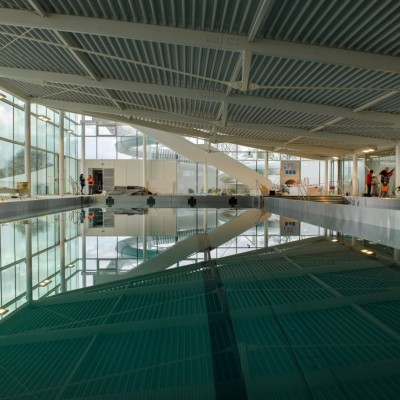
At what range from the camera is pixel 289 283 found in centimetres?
381

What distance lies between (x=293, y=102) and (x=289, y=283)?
11533 mm

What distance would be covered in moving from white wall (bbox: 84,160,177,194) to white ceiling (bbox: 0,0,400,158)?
14239mm

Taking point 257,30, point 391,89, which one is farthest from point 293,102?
point 257,30

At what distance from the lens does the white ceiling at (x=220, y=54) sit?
7.82m

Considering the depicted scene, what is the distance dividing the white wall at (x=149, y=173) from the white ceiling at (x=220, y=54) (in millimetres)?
14239

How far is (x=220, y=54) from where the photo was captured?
1037 cm

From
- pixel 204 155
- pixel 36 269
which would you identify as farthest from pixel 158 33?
pixel 204 155

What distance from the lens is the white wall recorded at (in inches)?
1284

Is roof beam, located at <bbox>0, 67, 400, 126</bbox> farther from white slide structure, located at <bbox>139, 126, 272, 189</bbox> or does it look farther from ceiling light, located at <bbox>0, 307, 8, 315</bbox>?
ceiling light, located at <bbox>0, 307, 8, 315</bbox>

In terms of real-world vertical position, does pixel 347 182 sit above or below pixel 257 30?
below

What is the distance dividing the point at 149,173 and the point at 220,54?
2284 centimetres

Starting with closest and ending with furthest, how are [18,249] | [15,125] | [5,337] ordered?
[5,337], [18,249], [15,125]

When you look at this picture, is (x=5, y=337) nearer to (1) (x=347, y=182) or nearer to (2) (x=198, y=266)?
(2) (x=198, y=266)

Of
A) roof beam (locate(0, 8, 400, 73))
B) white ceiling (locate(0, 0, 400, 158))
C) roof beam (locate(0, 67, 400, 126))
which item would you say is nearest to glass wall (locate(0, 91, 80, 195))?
white ceiling (locate(0, 0, 400, 158))
